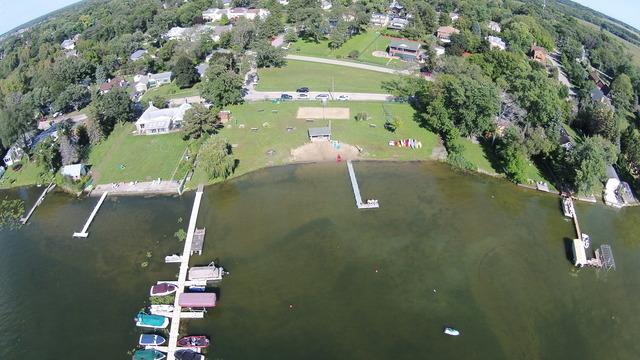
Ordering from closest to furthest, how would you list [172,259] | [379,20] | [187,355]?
Answer: 1. [187,355]
2. [172,259]
3. [379,20]

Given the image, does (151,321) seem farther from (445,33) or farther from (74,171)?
(445,33)

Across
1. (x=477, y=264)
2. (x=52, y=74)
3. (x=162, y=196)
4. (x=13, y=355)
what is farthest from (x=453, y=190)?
(x=52, y=74)

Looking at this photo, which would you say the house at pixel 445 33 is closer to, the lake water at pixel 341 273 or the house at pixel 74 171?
the lake water at pixel 341 273

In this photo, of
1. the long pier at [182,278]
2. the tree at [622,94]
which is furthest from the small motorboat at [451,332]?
the tree at [622,94]

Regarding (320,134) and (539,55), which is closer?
(320,134)

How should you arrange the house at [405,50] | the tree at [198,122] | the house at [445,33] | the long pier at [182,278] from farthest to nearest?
the house at [445,33] → the house at [405,50] → the tree at [198,122] → the long pier at [182,278]

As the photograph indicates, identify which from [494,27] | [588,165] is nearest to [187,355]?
[588,165]
